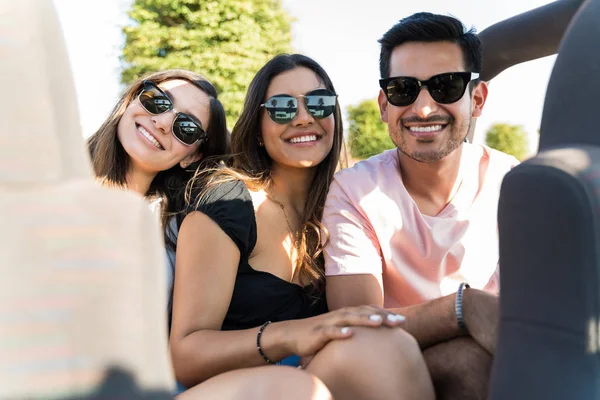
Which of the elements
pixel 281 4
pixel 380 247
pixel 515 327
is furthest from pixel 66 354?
pixel 281 4

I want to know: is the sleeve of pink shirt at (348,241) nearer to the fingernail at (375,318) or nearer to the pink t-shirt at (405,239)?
the pink t-shirt at (405,239)

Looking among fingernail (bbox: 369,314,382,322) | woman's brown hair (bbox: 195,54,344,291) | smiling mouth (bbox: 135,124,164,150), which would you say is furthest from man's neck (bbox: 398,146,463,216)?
smiling mouth (bbox: 135,124,164,150)

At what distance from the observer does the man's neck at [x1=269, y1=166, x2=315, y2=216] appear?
236cm

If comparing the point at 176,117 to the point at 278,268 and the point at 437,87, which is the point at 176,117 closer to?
the point at 278,268

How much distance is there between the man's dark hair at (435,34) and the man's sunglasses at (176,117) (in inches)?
31.3

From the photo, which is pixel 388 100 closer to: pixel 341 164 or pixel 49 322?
pixel 341 164

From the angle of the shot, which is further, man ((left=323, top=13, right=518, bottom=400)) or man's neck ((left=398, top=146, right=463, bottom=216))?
man's neck ((left=398, top=146, right=463, bottom=216))

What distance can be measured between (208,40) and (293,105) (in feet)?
45.6

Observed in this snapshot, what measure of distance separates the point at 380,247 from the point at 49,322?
152 cm

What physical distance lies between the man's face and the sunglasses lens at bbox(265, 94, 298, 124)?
35 centimetres

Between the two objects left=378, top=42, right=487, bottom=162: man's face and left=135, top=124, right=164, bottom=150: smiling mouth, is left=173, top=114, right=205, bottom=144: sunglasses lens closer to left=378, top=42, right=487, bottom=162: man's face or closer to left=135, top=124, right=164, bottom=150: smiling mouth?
left=135, top=124, right=164, bottom=150: smiling mouth

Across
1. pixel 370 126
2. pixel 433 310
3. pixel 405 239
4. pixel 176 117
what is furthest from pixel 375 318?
pixel 370 126

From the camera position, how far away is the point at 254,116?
7.76 feet

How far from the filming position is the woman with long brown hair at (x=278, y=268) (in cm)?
152
